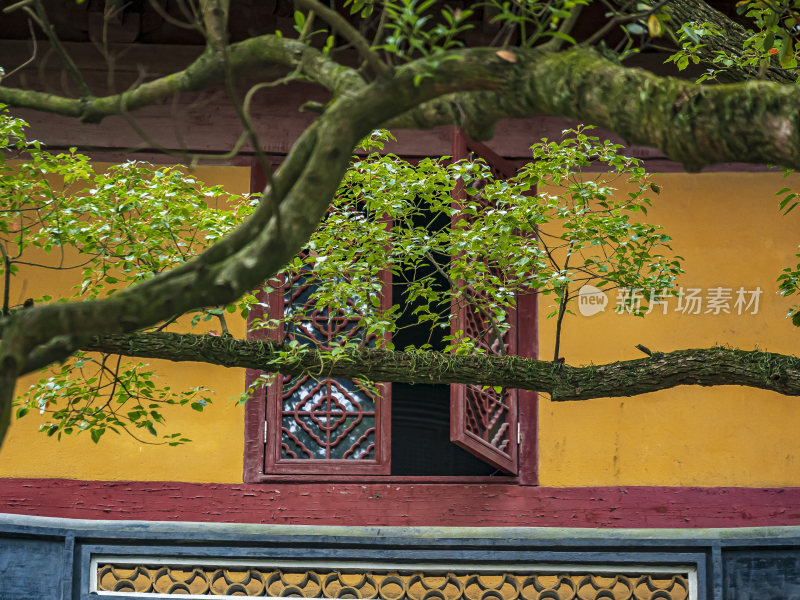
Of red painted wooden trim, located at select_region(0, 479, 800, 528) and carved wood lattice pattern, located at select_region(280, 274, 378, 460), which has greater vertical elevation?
carved wood lattice pattern, located at select_region(280, 274, 378, 460)

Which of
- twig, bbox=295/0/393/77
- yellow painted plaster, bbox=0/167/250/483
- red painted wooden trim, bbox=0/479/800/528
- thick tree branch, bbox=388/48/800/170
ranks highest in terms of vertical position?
twig, bbox=295/0/393/77

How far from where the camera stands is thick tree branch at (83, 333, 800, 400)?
4086 millimetres

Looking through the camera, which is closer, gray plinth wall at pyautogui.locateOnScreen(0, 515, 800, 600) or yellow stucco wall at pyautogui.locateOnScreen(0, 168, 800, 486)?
gray plinth wall at pyautogui.locateOnScreen(0, 515, 800, 600)

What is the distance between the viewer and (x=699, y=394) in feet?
18.8

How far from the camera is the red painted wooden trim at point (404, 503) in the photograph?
5.54 meters

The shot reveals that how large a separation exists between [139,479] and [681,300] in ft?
10.2

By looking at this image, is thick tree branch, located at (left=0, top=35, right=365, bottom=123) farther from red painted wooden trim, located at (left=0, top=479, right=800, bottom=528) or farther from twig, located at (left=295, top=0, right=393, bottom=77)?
red painted wooden trim, located at (left=0, top=479, right=800, bottom=528)

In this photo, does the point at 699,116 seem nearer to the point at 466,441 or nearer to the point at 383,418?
the point at 466,441

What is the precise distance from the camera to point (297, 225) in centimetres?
236

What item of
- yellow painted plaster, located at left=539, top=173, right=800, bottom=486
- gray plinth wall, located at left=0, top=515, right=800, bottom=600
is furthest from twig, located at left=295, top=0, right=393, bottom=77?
yellow painted plaster, located at left=539, top=173, right=800, bottom=486

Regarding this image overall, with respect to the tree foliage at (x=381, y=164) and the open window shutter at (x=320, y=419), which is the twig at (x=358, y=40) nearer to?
the tree foliage at (x=381, y=164)

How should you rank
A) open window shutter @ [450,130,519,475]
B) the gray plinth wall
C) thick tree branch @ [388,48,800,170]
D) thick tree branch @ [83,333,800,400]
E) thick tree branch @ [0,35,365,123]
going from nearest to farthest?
thick tree branch @ [388,48,800,170], thick tree branch @ [0,35,365,123], the gray plinth wall, thick tree branch @ [83,333,800,400], open window shutter @ [450,130,519,475]

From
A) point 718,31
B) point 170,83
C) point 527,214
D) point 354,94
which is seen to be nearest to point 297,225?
point 354,94

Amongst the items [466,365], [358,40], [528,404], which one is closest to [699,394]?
[528,404]
